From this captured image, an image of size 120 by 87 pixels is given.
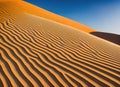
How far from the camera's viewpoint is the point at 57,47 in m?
6.23

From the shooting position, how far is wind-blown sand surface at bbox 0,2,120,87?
154 inches

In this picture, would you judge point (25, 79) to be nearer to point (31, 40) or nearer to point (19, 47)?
point (19, 47)

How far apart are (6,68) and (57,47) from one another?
2225 mm

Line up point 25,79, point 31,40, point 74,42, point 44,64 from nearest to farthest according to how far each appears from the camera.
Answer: point 25,79 < point 44,64 < point 31,40 < point 74,42

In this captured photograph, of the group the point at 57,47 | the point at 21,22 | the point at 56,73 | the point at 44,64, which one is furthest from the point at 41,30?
the point at 56,73

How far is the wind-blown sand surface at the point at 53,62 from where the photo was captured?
391cm

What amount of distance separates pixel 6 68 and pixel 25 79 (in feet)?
1.99

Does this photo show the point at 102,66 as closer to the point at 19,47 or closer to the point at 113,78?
the point at 113,78

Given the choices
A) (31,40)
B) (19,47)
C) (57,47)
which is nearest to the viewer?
(19,47)

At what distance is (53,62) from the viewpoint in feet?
16.0

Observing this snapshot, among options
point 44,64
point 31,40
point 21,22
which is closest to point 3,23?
point 21,22

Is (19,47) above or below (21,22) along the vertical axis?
below

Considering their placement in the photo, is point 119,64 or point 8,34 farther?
point 8,34

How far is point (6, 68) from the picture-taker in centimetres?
427
